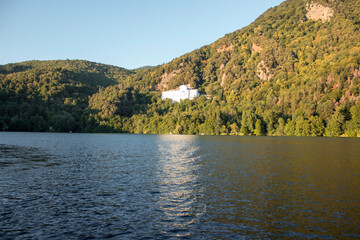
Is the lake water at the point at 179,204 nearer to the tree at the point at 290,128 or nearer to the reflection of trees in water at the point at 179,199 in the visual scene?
the reflection of trees in water at the point at 179,199

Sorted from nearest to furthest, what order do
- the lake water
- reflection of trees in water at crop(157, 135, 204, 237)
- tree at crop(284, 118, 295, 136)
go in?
the lake water, reflection of trees in water at crop(157, 135, 204, 237), tree at crop(284, 118, 295, 136)

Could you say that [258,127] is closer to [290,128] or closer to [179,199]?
[290,128]

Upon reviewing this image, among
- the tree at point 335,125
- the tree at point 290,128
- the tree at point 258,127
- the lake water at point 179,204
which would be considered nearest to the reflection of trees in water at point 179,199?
the lake water at point 179,204

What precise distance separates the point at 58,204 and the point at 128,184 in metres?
7.21

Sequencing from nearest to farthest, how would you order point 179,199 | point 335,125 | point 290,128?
1. point 179,199
2. point 335,125
3. point 290,128

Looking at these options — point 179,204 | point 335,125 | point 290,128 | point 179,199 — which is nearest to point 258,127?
point 290,128

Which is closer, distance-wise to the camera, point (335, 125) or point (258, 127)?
point (335, 125)

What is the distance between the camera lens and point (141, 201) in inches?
761

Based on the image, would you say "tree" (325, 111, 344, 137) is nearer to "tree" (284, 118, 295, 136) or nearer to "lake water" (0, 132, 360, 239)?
"tree" (284, 118, 295, 136)

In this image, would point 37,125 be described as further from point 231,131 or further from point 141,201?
point 141,201

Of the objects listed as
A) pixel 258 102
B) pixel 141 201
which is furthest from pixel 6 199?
pixel 258 102

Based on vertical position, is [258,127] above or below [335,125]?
below

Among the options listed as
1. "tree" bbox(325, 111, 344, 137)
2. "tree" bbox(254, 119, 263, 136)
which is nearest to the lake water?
"tree" bbox(325, 111, 344, 137)

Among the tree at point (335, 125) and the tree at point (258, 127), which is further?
the tree at point (258, 127)
